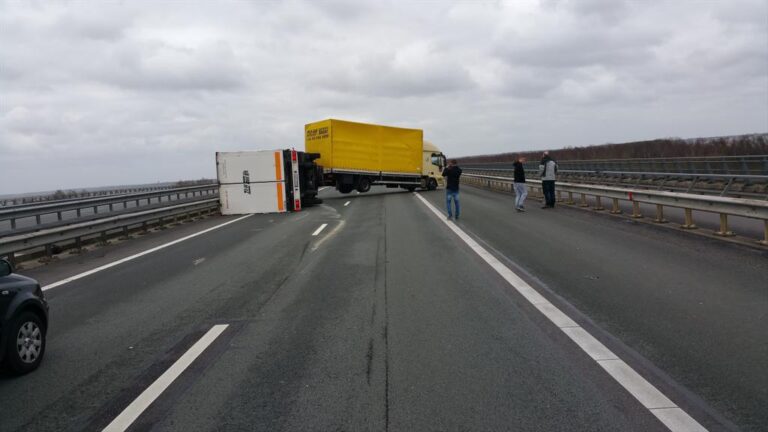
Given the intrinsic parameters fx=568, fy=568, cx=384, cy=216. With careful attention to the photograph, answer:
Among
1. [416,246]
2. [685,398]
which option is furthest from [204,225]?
[685,398]

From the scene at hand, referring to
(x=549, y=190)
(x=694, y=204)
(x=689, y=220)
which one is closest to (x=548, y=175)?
(x=549, y=190)

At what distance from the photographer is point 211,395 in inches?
168

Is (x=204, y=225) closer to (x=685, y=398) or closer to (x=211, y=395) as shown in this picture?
(x=211, y=395)

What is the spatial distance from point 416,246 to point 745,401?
27.2 ft

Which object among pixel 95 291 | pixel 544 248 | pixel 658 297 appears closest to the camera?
pixel 658 297

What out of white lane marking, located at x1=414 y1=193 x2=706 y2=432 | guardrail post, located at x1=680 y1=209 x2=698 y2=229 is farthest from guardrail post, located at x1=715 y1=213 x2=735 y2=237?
white lane marking, located at x1=414 y1=193 x2=706 y2=432

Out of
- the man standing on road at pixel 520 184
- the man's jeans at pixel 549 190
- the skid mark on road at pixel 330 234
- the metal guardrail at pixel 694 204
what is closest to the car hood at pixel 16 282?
the skid mark on road at pixel 330 234

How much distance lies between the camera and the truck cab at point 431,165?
3769 centimetres

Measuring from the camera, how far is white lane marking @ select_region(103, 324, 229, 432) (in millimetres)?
3830

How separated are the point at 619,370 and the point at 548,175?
15.7m

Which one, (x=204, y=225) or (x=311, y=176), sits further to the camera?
(x=311, y=176)

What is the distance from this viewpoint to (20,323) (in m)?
4.86

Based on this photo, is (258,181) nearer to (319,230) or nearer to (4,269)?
(319,230)

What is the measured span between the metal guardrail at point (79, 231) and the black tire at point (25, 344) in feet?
19.8
